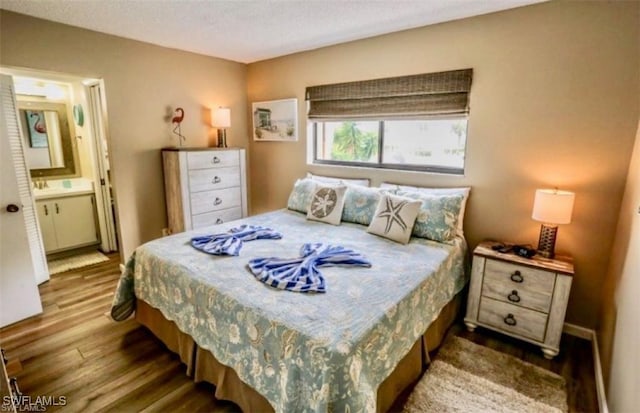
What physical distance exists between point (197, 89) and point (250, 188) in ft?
4.63

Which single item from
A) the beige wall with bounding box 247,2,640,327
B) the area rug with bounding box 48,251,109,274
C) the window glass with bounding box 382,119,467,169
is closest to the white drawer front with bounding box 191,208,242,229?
the area rug with bounding box 48,251,109,274

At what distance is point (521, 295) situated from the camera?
2.18 meters

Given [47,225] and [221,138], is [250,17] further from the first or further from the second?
[47,225]

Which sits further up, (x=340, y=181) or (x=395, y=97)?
(x=395, y=97)

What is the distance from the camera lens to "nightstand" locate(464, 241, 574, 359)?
2.07 m

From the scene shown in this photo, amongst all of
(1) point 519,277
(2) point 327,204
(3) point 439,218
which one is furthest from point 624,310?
(2) point 327,204

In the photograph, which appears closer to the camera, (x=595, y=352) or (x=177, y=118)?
(x=595, y=352)

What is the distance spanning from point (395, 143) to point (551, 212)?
58.9 inches

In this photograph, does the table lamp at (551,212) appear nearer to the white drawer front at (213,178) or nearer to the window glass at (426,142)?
the window glass at (426,142)

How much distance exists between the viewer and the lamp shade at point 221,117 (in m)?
3.70

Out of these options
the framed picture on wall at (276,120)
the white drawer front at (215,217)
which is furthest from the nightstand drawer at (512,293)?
the white drawer front at (215,217)

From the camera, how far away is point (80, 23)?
2.68 m

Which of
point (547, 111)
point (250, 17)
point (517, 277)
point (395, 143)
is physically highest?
point (250, 17)

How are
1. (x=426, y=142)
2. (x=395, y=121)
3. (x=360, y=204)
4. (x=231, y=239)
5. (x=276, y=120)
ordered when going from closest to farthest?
(x=231, y=239)
(x=360, y=204)
(x=426, y=142)
(x=395, y=121)
(x=276, y=120)
